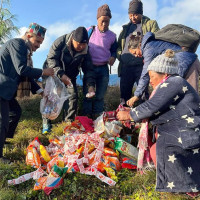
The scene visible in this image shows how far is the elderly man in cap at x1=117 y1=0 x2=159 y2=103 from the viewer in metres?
4.56

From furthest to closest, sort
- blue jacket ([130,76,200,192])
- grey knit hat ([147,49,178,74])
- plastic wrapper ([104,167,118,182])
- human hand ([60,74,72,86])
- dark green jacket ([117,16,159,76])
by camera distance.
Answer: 1. dark green jacket ([117,16,159,76])
2. human hand ([60,74,72,86])
3. plastic wrapper ([104,167,118,182])
4. grey knit hat ([147,49,178,74])
5. blue jacket ([130,76,200,192])

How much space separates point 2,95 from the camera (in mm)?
3072

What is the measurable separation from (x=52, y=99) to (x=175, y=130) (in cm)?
204

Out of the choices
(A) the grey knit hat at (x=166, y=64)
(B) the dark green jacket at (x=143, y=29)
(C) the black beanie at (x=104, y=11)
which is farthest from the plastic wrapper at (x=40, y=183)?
(C) the black beanie at (x=104, y=11)

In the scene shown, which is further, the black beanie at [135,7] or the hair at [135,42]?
the black beanie at [135,7]

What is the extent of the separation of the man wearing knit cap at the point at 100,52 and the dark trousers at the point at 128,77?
13.6 inches

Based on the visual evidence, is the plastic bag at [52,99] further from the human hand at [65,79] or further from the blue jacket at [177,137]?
the blue jacket at [177,137]

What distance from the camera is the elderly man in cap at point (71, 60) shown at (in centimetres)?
407

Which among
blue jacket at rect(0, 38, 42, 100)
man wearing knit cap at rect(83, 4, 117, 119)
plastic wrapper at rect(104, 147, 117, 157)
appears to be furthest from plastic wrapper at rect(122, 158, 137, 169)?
man wearing knit cap at rect(83, 4, 117, 119)

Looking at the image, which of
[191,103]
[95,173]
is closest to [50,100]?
[95,173]

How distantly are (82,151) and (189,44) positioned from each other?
2.04 meters

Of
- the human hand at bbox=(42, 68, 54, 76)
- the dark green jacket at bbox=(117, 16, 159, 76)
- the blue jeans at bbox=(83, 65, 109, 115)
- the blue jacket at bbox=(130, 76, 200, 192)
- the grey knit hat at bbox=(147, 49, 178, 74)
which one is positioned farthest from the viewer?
the blue jeans at bbox=(83, 65, 109, 115)

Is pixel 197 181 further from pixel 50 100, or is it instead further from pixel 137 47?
pixel 50 100

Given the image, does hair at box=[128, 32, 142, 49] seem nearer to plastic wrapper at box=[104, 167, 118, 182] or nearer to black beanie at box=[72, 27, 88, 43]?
black beanie at box=[72, 27, 88, 43]
